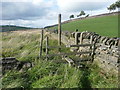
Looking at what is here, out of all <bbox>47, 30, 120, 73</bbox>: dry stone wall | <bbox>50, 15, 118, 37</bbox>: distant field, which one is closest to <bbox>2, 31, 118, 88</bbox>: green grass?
<bbox>47, 30, 120, 73</bbox>: dry stone wall

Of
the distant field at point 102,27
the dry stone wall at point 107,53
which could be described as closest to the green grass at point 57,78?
the dry stone wall at point 107,53

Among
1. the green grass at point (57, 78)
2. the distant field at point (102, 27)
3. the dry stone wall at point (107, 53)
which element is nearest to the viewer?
the green grass at point (57, 78)

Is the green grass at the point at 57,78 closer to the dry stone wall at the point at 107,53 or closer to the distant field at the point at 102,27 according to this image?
the dry stone wall at the point at 107,53

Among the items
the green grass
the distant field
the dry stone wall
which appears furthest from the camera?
the distant field

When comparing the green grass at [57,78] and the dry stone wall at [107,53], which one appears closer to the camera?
the green grass at [57,78]

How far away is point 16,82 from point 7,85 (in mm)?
347

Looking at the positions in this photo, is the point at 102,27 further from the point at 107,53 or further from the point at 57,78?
the point at 57,78

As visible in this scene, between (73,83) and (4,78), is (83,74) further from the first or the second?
(4,78)

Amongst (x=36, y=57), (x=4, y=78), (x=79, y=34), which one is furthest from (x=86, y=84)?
(x=79, y=34)

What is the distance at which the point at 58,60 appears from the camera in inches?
376

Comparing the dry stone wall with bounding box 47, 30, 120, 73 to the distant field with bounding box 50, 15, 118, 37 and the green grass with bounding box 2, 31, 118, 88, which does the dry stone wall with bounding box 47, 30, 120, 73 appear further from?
the distant field with bounding box 50, 15, 118, 37

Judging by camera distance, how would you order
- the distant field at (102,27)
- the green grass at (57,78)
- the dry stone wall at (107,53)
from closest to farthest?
the green grass at (57,78)
the dry stone wall at (107,53)
the distant field at (102,27)

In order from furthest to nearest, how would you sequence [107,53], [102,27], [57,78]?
[102,27] < [107,53] < [57,78]

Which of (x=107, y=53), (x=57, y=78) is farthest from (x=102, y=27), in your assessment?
(x=57, y=78)
